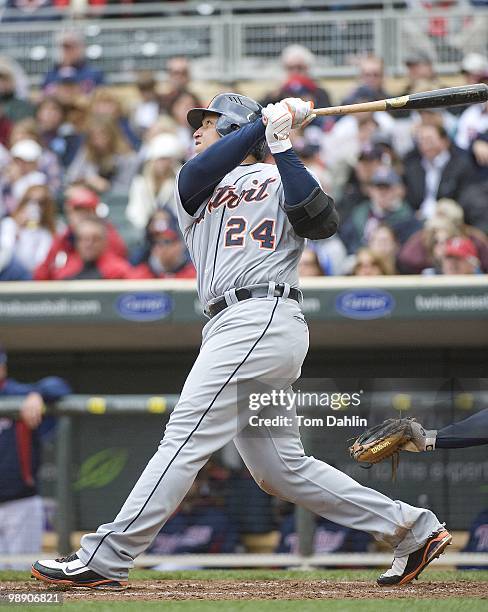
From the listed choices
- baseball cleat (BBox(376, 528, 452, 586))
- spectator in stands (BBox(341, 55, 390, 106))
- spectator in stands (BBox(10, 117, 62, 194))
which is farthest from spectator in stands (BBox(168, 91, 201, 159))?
baseball cleat (BBox(376, 528, 452, 586))

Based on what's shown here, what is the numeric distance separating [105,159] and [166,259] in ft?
6.54

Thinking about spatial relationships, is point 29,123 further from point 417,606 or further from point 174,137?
point 417,606

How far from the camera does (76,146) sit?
9.19m

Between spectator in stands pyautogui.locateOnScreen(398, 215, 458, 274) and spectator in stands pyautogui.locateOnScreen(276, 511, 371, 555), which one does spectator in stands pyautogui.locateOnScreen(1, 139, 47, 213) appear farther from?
spectator in stands pyautogui.locateOnScreen(276, 511, 371, 555)

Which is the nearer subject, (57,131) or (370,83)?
(370,83)

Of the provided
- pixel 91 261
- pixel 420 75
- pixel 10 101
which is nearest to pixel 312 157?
pixel 420 75

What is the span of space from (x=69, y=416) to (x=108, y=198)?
10.1ft

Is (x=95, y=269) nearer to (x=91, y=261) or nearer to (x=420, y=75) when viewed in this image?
(x=91, y=261)

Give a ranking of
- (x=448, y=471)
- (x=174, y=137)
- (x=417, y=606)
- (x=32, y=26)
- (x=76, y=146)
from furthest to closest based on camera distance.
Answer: (x=32, y=26)
(x=76, y=146)
(x=174, y=137)
(x=448, y=471)
(x=417, y=606)

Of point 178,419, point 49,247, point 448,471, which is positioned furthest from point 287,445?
point 49,247

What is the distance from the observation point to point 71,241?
7543 mm

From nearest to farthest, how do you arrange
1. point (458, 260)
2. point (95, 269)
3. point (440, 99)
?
point (440, 99), point (458, 260), point (95, 269)

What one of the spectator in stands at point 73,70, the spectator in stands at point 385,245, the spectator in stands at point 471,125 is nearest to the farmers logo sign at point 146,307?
the spectator in stands at point 385,245

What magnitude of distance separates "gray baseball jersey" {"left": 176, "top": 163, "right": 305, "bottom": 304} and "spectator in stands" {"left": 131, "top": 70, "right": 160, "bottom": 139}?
558 cm
